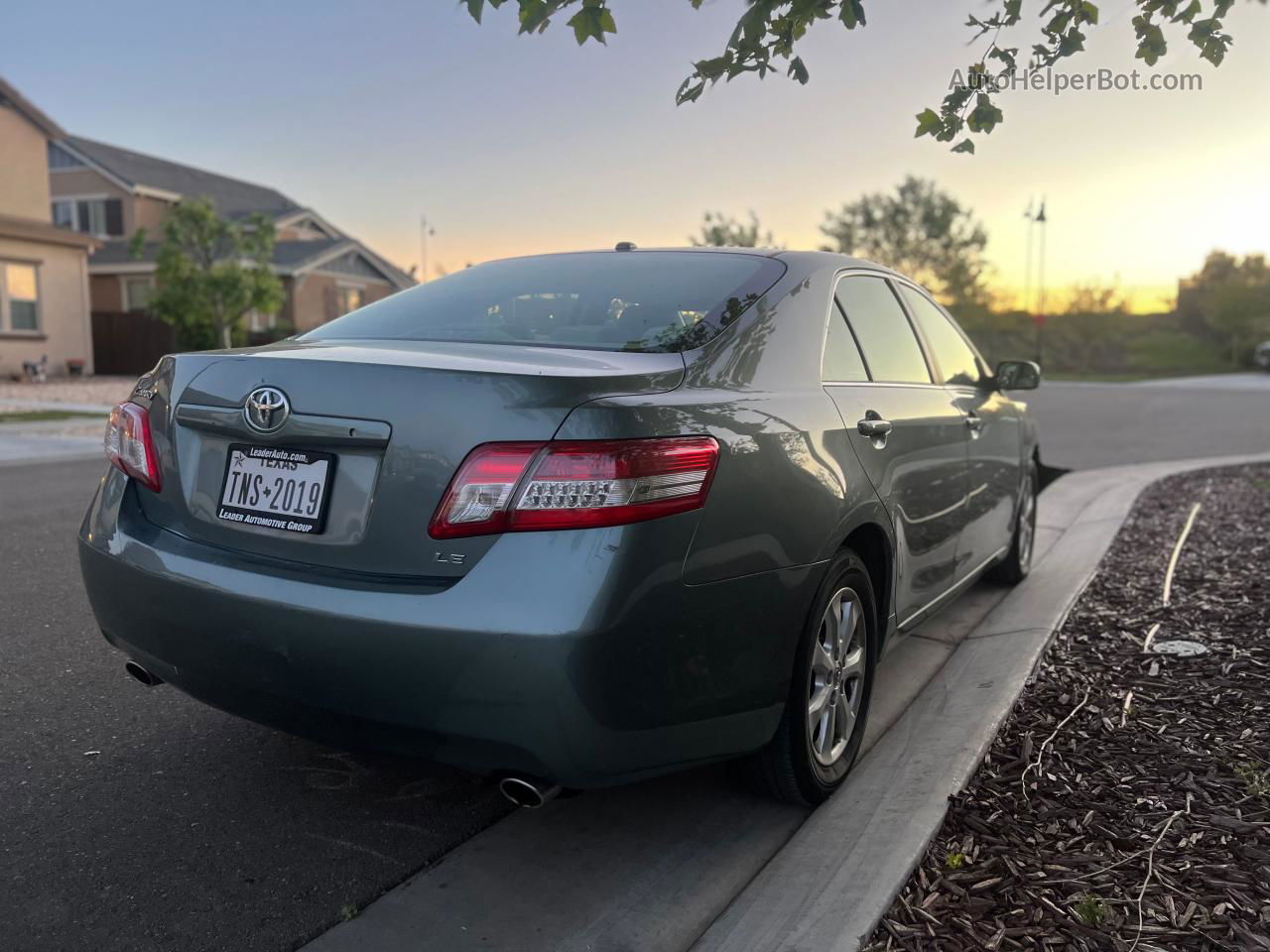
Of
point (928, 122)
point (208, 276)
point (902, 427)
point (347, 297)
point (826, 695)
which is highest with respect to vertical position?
point (347, 297)

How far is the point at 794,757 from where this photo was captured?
292 cm

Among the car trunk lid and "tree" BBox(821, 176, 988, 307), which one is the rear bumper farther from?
"tree" BBox(821, 176, 988, 307)

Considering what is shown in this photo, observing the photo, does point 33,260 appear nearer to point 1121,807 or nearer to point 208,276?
point 208,276

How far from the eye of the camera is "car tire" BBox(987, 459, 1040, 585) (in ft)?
18.2

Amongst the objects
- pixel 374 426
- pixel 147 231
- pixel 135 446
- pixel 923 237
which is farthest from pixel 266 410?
pixel 923 237

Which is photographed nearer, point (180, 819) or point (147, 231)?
point (180, 819)

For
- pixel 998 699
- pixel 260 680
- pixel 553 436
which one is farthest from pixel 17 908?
pixel 998 699

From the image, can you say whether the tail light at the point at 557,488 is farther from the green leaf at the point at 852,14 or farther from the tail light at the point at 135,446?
the green leaf at the point at 852,14

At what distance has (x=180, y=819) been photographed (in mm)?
2916

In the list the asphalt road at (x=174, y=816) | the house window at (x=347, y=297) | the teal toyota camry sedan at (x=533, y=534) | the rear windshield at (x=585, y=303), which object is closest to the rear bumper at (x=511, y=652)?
the teal toyota camry sedan at (x=533, y=534)

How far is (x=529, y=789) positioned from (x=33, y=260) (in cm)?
2788

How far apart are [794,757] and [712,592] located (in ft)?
2.31

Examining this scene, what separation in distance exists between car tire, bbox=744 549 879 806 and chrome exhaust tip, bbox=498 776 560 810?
742mm

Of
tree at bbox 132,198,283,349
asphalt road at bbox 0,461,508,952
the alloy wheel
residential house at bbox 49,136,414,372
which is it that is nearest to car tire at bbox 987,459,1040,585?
the alloy wheel
